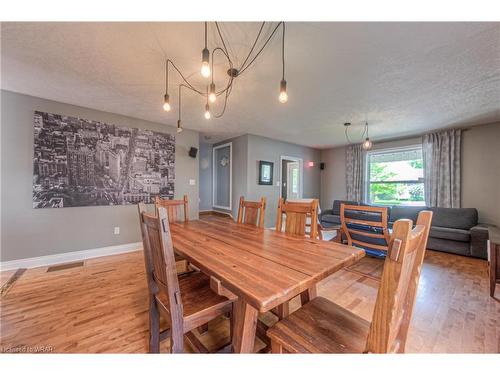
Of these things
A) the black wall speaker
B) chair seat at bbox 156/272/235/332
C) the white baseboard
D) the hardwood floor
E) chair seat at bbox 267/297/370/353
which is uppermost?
the black wall speaker

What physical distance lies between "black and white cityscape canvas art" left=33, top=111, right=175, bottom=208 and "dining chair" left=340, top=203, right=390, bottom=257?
3.15 metres

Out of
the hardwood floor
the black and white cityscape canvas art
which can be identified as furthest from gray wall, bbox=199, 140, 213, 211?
the hardwood floor

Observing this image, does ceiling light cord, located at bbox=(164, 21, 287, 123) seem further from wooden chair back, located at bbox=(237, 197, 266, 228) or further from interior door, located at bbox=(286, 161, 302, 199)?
interior door, located at bbox=(286, 161, 302, 199)

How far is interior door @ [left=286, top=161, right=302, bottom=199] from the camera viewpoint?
19.3ft

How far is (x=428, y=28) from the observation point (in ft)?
4.76

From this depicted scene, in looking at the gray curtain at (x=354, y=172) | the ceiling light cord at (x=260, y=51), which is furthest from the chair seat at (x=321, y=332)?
the gray curtain at (x=354, y=172)

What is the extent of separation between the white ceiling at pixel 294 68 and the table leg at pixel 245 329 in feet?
6.20

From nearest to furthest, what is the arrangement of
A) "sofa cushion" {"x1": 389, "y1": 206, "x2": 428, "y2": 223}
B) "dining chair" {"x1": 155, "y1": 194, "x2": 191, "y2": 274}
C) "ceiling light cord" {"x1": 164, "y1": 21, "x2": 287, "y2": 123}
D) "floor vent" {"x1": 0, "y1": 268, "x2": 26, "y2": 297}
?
1. "ceiling light cord" {"x1": 164, "y1": 21, "x2": 287, "y2": 123}
2. "floor vent" {"x1": 0, "y1": 268, "x2": 26, "y2": 297}
3. "dining chair" {"x1": 155, "y1": 194, "x2": 191, "y2": 274}
4. "sofa cushion" {"x1": 389, "y1": 206, "x2": 428, "y2": 223}

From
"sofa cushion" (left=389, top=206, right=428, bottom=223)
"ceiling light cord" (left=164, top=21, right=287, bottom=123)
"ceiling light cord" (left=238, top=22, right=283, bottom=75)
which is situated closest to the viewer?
"ceiling light cord" (left=164, top=21, right=287, bottom=123)

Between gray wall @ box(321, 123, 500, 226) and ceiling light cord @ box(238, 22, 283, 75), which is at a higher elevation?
ceiling light cord @ box(238, 22, 283, 75)

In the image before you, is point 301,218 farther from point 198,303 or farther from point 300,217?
point 198,303

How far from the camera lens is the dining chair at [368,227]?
7.46 feet

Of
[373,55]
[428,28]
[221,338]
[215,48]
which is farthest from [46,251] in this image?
[428,28]

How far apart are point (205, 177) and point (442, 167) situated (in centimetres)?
583
